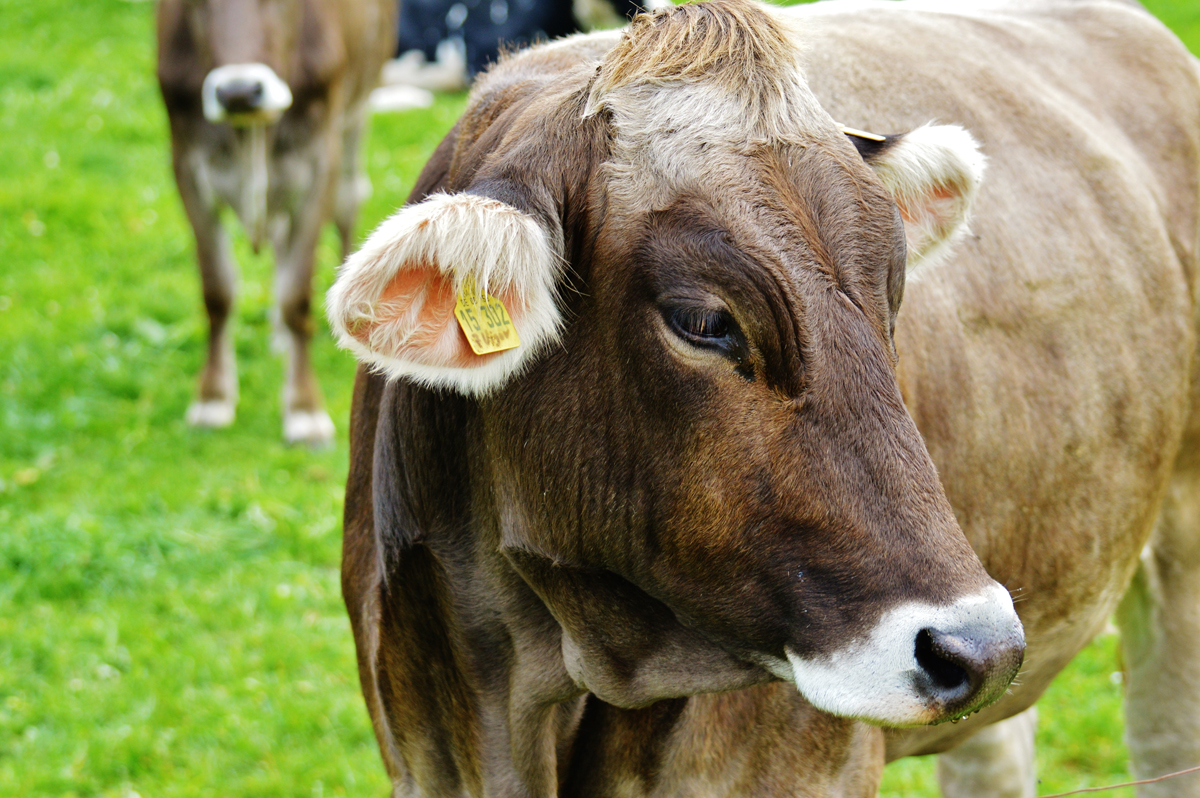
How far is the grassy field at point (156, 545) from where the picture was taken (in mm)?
4527

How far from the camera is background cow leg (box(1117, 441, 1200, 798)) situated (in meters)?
3.70

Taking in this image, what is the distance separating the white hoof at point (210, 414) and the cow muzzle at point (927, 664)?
223 inches

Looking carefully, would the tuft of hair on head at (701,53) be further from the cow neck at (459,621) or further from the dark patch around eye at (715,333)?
Result: the cow neck at (459,621)

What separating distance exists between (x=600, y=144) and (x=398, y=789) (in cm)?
153

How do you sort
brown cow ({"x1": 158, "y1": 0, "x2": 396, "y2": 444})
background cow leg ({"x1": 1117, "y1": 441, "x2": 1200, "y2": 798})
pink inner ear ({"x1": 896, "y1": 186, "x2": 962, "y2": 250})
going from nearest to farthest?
pink inner ear ({"x1": 896, "y1": 186, "x2": 962, "y2": 250}), background cow leg ({"x1": 1117, "y1": 441, "x2": 1200, "y2": 798}), brown cow ({"x1": 158, "y1": 0, "x2": 396, "y2": 444})

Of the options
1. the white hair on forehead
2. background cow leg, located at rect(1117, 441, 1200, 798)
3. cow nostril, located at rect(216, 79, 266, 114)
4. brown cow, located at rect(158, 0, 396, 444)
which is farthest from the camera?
brown cow, located at rect(158, 0, 396, 444)

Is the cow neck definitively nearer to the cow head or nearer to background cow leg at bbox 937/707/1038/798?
the cow head

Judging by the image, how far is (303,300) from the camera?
7.12 meters

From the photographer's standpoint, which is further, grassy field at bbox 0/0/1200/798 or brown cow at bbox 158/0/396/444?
brown cow at bbox 158/0/396/444

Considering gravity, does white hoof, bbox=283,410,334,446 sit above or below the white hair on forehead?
below

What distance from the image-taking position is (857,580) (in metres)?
1.88

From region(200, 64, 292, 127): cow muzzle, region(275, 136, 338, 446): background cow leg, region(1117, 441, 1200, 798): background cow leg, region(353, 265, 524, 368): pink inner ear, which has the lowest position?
region(275, 136, 338, 446): background cow leg

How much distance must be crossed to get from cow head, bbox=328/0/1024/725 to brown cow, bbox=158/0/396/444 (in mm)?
4705

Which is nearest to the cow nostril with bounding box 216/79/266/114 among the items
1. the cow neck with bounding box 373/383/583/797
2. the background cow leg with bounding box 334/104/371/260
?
the background cow leg with bounding box 334/104/371/260
